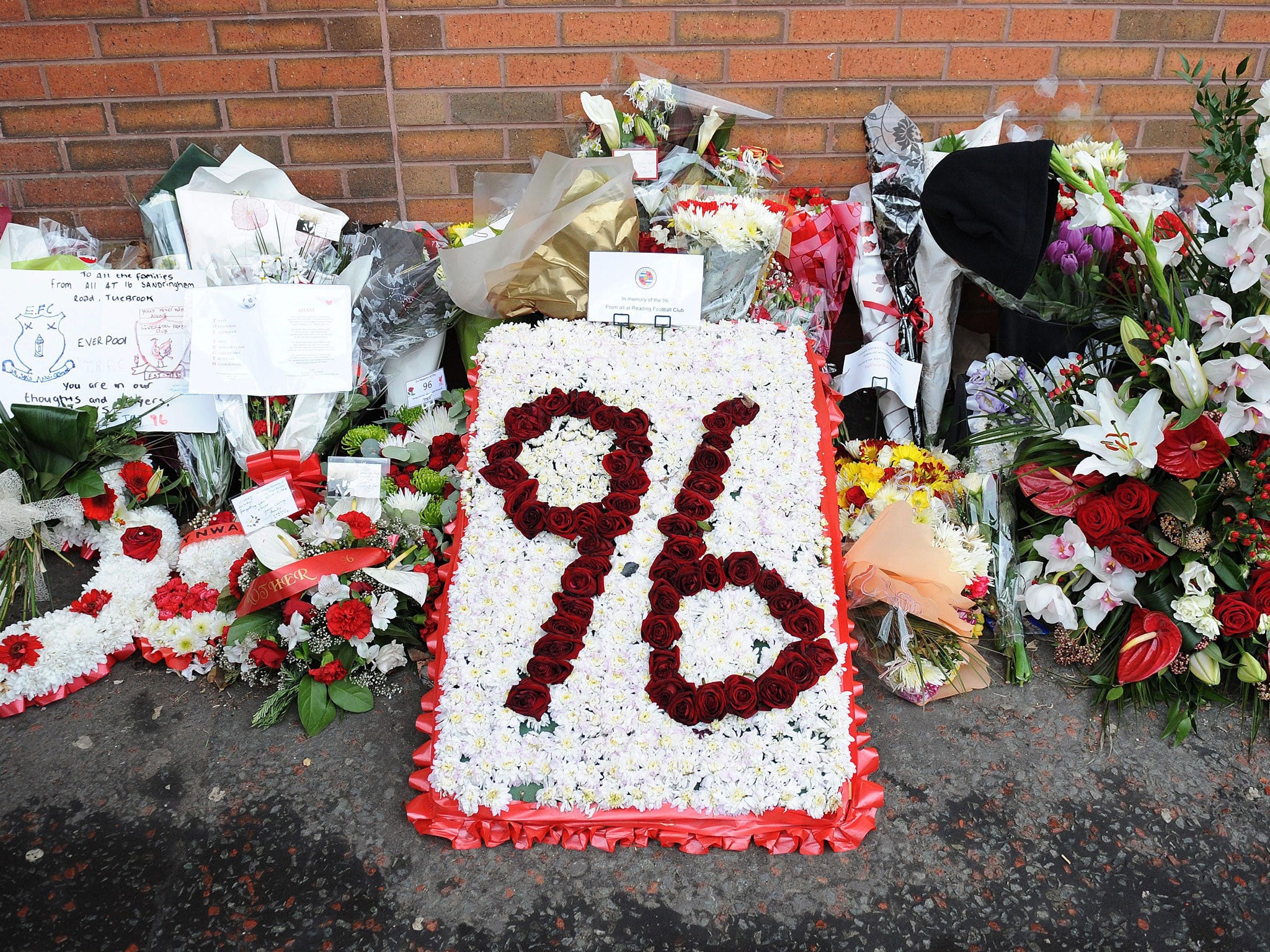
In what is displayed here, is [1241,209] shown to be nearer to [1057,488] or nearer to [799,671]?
[1057,488]

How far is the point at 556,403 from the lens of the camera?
2.29m

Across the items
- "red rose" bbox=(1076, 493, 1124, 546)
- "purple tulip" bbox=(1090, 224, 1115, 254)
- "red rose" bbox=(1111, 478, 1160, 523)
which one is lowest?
"red rose" bbox=(1076, 493, 1124, 546)

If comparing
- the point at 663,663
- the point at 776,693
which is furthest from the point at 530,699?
the point at 776,693

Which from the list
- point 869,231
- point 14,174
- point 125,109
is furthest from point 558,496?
point 14,174

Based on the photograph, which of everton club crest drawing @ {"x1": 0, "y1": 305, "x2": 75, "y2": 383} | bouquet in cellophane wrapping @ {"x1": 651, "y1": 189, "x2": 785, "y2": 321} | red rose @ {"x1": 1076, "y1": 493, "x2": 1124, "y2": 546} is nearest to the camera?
red rose @ {"x1": 1076, "y1": 493, "x2": 1124, "y2": 546}

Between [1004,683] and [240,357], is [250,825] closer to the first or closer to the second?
[240,357]

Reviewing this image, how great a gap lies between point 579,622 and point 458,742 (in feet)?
1.28

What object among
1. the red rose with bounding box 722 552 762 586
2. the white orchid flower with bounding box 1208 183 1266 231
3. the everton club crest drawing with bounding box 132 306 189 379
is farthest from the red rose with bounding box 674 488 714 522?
the everton club crest drawing with bounding box 132 306 189 379

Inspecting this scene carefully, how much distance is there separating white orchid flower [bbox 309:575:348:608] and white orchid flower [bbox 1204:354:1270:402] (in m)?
2.34

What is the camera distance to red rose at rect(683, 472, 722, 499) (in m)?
2.14

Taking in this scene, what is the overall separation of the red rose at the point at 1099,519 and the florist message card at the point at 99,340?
269 cm

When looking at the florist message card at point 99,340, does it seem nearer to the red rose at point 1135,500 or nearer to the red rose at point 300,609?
the red rose at point 300,609

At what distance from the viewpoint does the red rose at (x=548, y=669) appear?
1.91 meters

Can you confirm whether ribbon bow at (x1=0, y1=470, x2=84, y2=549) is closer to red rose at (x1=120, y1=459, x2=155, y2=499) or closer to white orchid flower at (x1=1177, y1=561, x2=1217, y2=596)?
red rose at (x1=120, y1=459, x2=155, y2=499)
